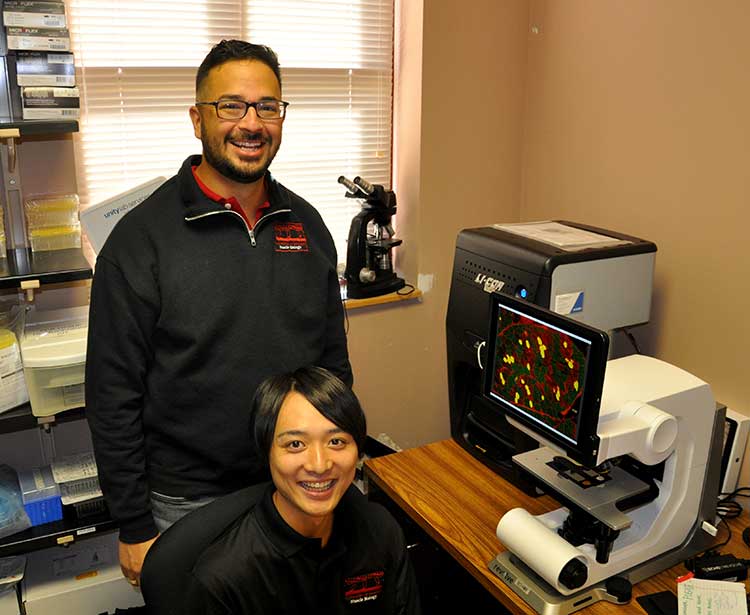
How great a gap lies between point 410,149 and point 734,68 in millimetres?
1096

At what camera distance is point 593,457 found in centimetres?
133

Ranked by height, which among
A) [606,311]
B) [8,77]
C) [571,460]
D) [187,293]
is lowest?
[571,460]

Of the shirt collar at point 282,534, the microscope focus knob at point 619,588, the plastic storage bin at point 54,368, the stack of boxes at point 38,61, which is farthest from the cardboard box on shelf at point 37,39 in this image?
the microscope focus knob at point 619,588

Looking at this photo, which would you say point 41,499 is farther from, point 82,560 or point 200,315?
point 200,315

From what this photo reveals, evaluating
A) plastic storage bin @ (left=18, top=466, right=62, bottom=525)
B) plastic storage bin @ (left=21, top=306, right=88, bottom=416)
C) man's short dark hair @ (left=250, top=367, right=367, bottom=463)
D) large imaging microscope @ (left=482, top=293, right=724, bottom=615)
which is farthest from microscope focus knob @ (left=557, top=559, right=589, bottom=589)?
plastic storage bin @ (left=18, top=466, right=62, bottom=525)

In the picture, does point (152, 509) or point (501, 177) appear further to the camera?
point (501, 177)

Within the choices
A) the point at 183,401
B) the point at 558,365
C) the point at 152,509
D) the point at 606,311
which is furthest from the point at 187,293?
the point at 606,311

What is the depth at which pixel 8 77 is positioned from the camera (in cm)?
185

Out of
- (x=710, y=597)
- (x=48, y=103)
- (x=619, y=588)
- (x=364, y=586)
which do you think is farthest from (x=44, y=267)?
(x=710, y=597)

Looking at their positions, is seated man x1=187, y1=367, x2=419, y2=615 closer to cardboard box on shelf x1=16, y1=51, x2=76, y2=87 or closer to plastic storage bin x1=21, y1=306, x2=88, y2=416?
plastic storage bin x1=21, y1=306, x2=88, y2=416

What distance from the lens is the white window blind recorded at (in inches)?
90.0

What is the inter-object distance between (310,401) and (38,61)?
44.8 inches

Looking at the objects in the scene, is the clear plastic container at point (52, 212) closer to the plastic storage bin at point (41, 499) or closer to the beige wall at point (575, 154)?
the plastic storage bin at point (41, 499)

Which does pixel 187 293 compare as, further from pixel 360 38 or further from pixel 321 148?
pixel 360 38
